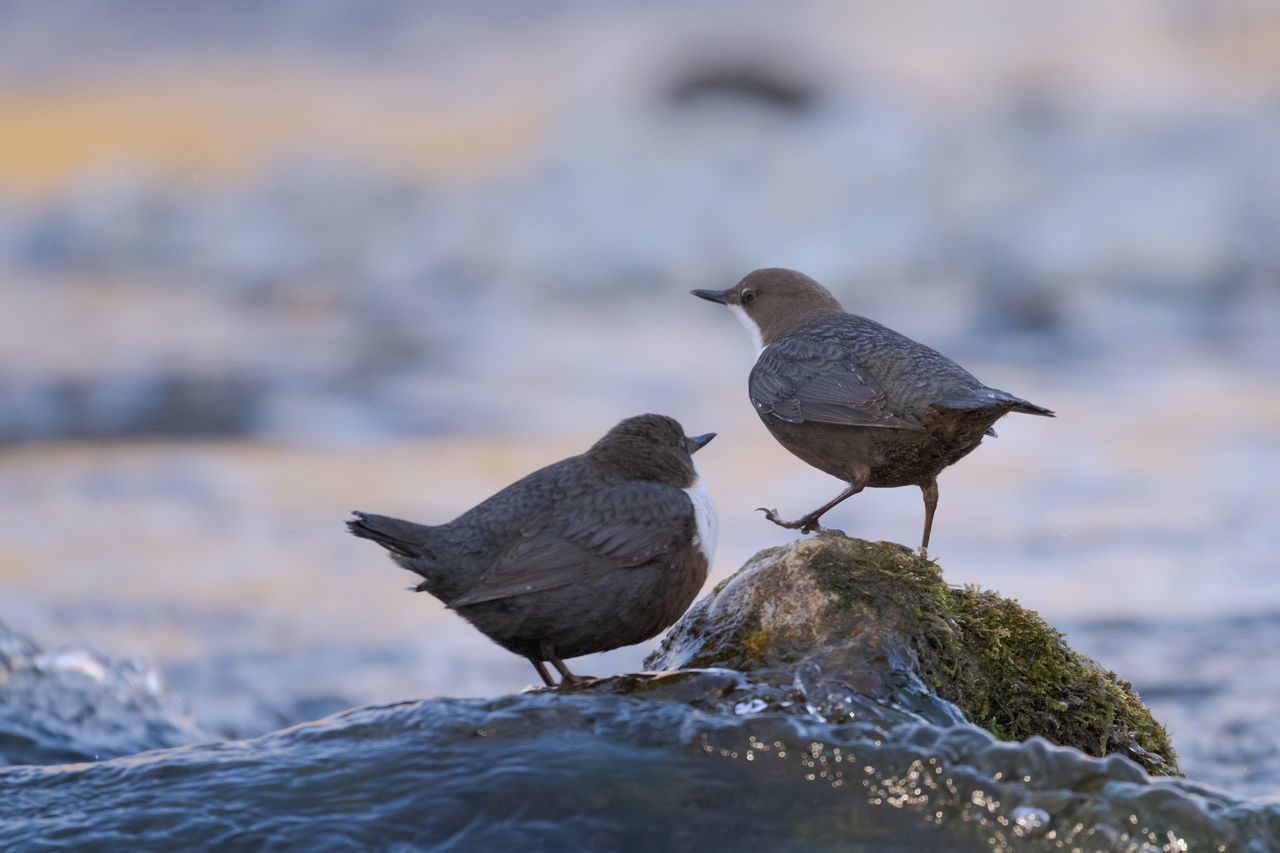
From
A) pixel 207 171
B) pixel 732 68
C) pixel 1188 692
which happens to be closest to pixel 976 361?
pixel 1188 692

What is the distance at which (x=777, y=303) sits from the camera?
559 centimetres

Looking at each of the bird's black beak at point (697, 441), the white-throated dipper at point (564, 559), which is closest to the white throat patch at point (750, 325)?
the bird's black beak at point (697, 441)

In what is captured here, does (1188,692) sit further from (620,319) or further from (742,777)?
(620,319)

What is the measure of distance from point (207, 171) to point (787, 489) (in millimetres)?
14071

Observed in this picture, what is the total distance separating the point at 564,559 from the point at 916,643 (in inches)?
41.4

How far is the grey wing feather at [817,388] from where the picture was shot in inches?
174

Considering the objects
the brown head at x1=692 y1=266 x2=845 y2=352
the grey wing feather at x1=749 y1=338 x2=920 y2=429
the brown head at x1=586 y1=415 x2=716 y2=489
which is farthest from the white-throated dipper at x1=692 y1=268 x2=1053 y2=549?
the brown head at x1=586 y1=415 x2=716 y2=489

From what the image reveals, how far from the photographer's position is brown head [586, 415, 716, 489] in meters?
4.25

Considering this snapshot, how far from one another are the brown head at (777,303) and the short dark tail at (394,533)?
6.77 ft

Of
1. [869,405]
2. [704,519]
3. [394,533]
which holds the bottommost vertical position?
[394,533]

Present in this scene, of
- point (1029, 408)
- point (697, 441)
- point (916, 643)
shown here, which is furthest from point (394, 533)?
point (1029, 408)

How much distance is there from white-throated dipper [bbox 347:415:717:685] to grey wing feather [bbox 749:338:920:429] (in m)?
0.67

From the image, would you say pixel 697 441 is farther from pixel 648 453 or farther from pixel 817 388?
pixel 817 388

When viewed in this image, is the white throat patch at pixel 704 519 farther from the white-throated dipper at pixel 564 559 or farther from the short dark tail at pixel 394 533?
the short dark tail at pixel 394 533
